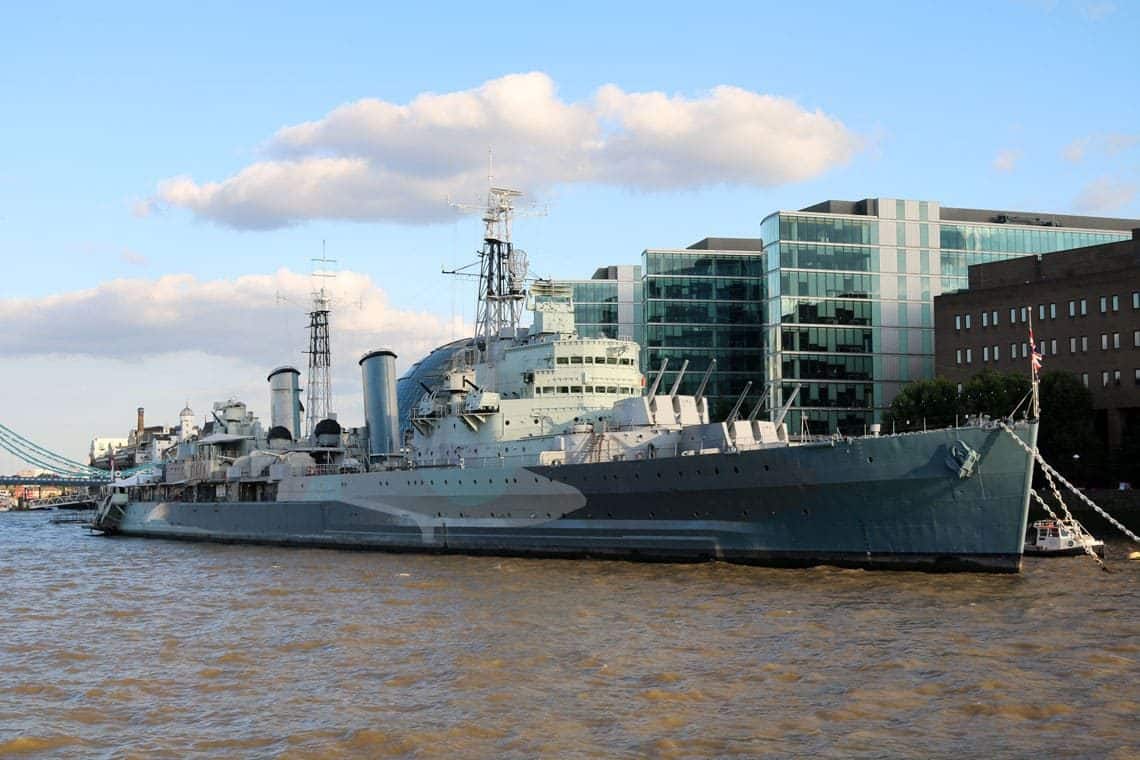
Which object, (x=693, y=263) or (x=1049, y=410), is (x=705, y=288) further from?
(x=1049, y=410)

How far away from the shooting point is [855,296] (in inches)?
2500

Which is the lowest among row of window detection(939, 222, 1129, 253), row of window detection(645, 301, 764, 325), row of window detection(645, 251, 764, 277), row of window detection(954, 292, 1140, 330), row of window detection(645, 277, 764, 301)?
row of window detection(954, 292, 1140, 330)

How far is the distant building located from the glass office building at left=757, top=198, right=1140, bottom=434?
289 centimetres

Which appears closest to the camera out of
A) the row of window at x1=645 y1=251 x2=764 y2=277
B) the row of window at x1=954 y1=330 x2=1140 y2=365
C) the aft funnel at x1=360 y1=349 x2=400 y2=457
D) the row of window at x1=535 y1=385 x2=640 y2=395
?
the row of window at x1=535 y1=385 x2=640 y2=395

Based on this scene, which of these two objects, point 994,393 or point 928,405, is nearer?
point 994,393

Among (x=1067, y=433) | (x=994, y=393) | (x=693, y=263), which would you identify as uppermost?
(x=693, y=263)

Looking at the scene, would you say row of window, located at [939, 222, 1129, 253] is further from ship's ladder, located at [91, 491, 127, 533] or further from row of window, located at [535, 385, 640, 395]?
ship's ladder, located at [91, 491, 127, 533]

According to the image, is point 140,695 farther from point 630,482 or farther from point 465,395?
point 465,395

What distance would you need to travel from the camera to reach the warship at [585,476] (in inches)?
976

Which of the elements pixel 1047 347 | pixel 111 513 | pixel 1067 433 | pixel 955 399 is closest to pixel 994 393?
pixel 955 399

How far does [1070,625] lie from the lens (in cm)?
1933

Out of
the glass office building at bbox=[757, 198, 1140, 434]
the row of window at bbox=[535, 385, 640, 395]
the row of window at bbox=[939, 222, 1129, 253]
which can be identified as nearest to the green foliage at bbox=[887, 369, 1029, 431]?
the glass office building at bbox=[757, 198, 1140, 434]

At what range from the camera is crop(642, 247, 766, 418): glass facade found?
69000 millimetres

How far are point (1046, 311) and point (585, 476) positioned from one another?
123 feet
